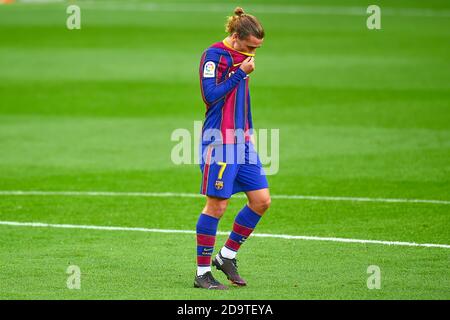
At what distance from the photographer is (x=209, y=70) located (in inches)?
344

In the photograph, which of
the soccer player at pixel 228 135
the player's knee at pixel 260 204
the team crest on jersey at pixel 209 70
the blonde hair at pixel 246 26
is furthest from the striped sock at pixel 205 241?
the blonde hair at pixel 246 26

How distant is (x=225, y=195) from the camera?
28.9 ft

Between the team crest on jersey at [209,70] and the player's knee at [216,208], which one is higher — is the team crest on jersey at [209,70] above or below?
above

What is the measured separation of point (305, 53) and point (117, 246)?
18.3 metres

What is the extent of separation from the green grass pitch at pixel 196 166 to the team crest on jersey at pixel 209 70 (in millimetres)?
1817

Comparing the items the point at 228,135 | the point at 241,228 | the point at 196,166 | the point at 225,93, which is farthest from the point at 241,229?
the point at 196,166

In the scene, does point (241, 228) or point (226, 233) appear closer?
point (241, 228)

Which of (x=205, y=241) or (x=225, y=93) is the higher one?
(x=225, y=93)

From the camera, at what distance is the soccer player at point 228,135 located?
8734mm

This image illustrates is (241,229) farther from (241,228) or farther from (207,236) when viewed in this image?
(207,236)

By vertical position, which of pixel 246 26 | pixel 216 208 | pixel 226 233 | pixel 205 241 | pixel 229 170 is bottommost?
pixel 226 233

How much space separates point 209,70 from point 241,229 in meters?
1.46

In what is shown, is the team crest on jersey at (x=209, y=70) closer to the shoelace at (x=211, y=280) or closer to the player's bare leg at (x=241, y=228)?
the player's bare leg at (x=241, y=228)
